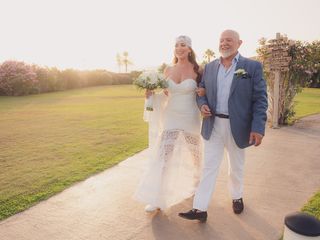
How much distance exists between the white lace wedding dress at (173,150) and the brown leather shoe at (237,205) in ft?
2.10

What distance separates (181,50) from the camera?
4605 mm

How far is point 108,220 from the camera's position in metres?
4.28

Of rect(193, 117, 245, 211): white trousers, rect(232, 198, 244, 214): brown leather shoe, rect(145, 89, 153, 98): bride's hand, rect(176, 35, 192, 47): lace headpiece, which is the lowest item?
rect(232, 198, 244, 214): brown leather shoe

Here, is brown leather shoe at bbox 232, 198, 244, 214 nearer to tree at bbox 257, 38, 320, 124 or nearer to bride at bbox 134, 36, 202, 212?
bride at bbox 134, 36, 202, 212

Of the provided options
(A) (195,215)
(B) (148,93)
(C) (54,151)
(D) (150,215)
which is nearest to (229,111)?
(B) (148,93)

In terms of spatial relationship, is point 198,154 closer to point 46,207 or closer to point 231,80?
point 231,80

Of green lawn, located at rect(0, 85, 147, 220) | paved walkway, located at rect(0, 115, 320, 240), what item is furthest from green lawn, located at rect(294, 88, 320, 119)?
paved walkway, located at rect(0, 115, 320, 240)

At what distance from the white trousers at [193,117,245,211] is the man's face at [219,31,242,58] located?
81 cm

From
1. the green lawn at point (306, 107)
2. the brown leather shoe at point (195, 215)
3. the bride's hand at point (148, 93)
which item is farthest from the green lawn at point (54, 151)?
the green lawn at point (306, 107)

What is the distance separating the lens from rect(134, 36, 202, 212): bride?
14.7 feet

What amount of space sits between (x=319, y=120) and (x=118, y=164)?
874 centimetres

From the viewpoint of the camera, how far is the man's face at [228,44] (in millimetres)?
4184

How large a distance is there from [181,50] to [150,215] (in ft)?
7.12

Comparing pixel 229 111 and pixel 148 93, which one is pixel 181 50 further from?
pixel 229 111
